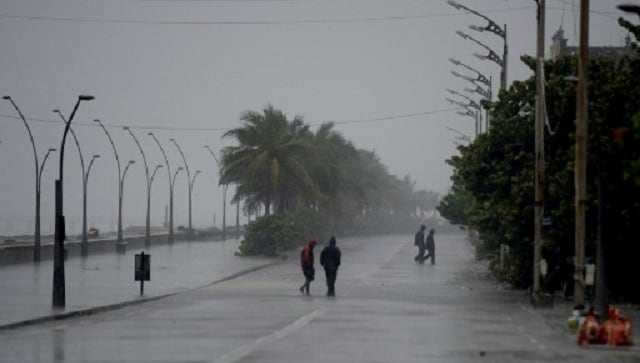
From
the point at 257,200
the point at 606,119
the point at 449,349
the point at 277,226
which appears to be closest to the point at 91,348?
the point at 449,349

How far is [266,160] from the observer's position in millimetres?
90062

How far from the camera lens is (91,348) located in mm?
25562

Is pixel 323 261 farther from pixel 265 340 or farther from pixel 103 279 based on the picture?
pixel 265 340

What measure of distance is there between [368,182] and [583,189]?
10554 centimetres

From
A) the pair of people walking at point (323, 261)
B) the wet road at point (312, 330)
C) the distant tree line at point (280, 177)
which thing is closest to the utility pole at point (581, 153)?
the wet road at point (312, 330)

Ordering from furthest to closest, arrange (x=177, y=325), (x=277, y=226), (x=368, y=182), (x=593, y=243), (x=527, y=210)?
1. (x=368, y=182)
2. (x=277, y=226)
3. (x=527, y=210)
4. (x=593, y=243)
5. (x=177, y=325)

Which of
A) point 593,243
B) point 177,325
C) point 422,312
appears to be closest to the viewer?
point 177,325

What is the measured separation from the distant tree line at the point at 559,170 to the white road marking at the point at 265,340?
692cm

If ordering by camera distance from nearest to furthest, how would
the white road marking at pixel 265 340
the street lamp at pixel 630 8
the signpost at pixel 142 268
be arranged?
the street lamp at pixel 630 8 < the white road marking at pixel 265 340 < the signpost at pixel 142 268

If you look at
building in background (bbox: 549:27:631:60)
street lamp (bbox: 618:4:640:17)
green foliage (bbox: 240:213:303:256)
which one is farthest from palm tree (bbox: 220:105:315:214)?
street lamp (bbox: 618:4:640:17)

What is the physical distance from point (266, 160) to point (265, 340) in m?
62.8

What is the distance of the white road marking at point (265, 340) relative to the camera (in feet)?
77.3

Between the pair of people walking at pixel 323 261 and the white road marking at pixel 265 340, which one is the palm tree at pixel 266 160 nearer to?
the pair of people walking at pixel 323 261

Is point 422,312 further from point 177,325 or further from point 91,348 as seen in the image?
point 91,348
